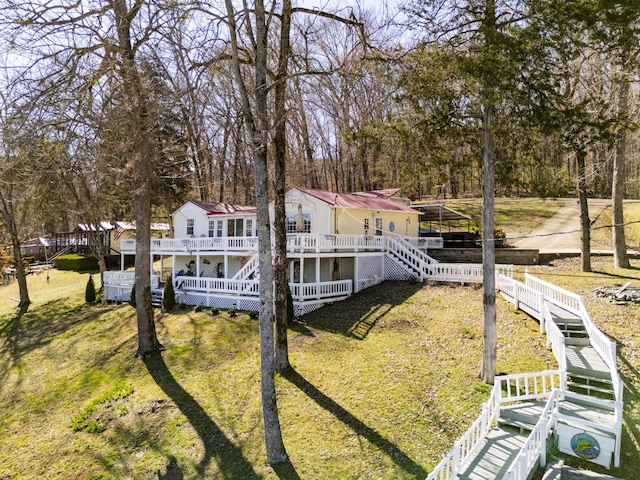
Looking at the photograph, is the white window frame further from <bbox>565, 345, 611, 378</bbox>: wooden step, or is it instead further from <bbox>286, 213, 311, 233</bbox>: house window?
<bbox>565, 345, 611, 378</bbox>: wooden step

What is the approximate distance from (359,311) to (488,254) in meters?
6.55

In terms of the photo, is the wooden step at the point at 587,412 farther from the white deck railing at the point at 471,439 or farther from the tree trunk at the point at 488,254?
the tree trunk at the point at 488,254

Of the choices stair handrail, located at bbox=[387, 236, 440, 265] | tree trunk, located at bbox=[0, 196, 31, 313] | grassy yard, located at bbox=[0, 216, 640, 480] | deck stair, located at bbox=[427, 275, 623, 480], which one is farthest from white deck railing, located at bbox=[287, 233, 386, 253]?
tree trunk, located at bbox=[0, 196, 31, 313]

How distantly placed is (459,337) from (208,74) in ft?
31.5

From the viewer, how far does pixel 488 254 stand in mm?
9047

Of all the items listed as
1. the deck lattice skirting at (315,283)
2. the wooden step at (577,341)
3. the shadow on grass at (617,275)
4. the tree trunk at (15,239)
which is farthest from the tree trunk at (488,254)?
the tree trunk at (15,239)

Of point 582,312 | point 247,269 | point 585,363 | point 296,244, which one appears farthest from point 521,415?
point 247,269

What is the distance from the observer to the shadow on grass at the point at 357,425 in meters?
6.62

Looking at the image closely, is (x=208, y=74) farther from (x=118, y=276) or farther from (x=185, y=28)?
(x=118, y=276)

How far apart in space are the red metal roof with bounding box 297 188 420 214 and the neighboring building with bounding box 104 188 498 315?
0.22 ft

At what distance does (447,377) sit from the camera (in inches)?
363

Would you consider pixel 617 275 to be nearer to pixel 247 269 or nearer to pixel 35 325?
pixel 247 269

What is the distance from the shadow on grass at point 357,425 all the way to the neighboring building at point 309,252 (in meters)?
5.40

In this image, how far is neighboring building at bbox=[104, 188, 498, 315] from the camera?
16344 mm
